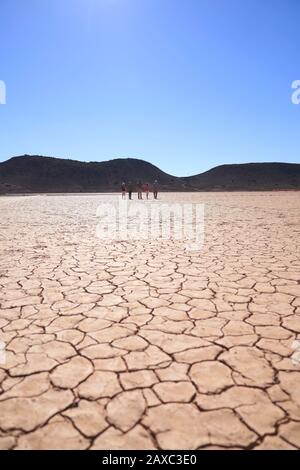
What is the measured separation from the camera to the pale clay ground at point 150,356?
1.64 meters

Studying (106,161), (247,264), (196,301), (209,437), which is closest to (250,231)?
(247,264)

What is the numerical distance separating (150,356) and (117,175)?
244 feet

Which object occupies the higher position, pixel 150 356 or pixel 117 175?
pixel 117 175

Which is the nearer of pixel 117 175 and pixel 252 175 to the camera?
pixel 117 175

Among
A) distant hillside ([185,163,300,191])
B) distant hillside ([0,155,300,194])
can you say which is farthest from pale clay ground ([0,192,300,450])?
distant hillside ([185,163,300,191])

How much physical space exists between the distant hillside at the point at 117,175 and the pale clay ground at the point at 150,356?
60436 mm

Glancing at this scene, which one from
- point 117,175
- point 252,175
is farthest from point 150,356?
point 252,175

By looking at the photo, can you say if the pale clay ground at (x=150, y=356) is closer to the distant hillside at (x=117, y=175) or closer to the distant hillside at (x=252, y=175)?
the distant hillside at (x=117, y=175)

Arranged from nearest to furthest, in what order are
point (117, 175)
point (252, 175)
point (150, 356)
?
point (150, 356)
point (117, 175)
point (252, 175)

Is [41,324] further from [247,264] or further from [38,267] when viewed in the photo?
[247,264]

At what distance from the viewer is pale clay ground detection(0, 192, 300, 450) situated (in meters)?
1.64

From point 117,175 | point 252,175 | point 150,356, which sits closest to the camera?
point 150,356

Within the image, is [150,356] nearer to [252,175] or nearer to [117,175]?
[117,175]

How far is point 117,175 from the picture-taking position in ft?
245
